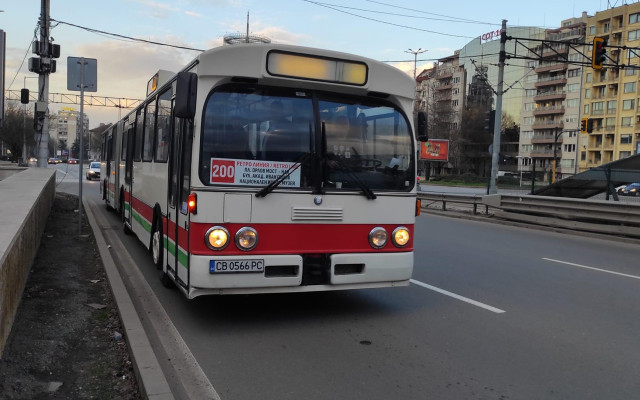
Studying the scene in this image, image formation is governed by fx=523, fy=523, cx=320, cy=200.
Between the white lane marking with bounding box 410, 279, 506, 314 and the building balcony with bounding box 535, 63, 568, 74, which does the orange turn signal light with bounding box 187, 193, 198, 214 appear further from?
the building balcony with bounding box 535, 63, 568, 74

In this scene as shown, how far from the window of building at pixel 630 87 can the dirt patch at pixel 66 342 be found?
307ft

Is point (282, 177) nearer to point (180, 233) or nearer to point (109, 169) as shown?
point (180, 233)

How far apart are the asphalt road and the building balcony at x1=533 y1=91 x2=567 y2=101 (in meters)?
99.0

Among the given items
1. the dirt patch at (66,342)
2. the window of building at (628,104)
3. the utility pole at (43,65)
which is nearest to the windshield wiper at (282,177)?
the dirt patch at (66,342)

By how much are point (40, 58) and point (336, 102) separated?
1798cm

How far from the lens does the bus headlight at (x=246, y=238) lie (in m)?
5.27

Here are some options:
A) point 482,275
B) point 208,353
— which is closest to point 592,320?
point 482,275

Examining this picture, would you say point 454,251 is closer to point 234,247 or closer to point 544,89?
point 234,247

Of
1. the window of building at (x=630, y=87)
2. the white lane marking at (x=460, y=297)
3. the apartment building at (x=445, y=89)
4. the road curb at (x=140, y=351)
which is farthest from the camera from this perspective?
the apartment building at (x=445, y=89)

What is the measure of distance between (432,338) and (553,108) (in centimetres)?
10480

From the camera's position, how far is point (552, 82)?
99125mm

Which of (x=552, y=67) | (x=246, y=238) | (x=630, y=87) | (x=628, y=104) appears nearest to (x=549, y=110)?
(x=552, y=67)

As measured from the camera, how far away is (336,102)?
5852mm

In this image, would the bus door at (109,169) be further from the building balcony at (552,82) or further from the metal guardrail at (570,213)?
the building balcony at (552,82)
